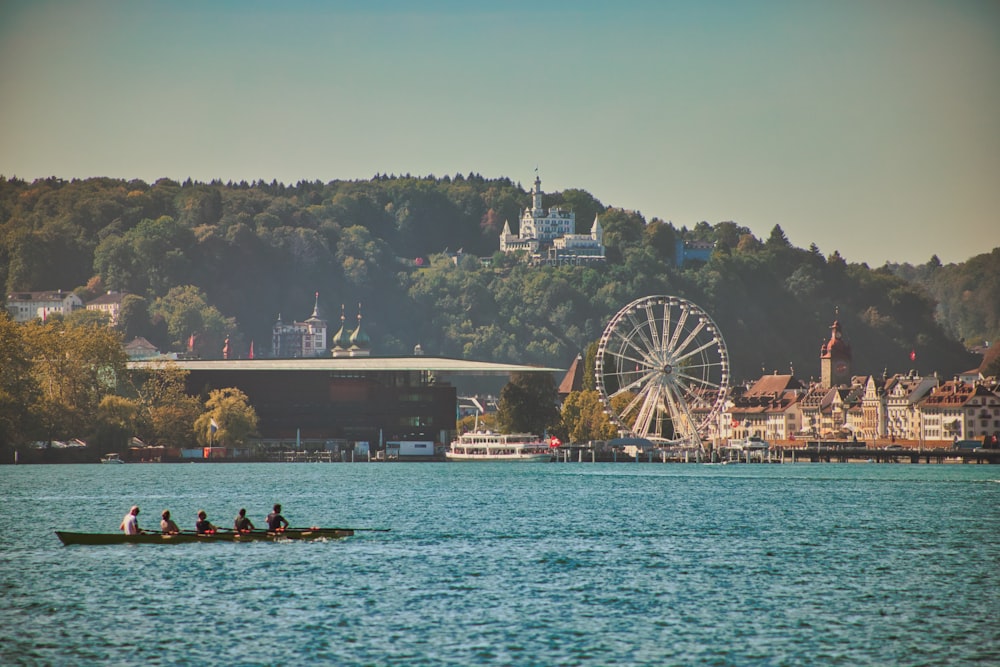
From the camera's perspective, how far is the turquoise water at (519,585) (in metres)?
48.6

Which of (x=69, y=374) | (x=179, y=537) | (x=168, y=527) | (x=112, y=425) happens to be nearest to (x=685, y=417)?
(x=112, y=425)

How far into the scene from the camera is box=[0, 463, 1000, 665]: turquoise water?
159 ft

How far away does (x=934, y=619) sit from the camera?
2135 inches

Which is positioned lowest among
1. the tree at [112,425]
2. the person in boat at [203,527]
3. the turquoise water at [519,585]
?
the turquoise water at [519,585]

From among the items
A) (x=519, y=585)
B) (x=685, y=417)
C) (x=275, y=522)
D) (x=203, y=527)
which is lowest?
(x=519, y=585)

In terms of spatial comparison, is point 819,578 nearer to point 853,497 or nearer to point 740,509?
point 740,509

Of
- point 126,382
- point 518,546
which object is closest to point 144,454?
point 126,382

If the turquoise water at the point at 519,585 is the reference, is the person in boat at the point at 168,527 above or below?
above

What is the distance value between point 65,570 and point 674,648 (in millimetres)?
28149

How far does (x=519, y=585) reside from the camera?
6188 centimetres

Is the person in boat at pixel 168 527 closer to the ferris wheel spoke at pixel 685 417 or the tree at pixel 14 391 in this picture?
the tree at pixel 14 391

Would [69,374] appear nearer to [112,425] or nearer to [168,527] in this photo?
[112,425]

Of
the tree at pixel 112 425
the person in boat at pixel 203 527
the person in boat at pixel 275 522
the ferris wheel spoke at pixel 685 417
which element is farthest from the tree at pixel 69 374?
the person in boat at pixel 203 527

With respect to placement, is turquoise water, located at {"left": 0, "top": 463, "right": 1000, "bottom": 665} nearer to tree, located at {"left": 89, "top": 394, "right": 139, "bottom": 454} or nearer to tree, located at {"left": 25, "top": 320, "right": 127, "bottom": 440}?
tree, located at {"left": 25, "top": 320, "right": 127, "bottom": 440}
